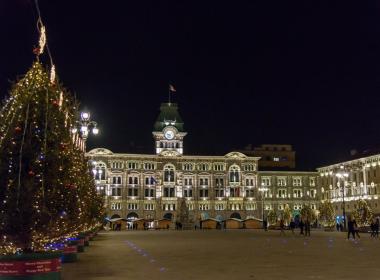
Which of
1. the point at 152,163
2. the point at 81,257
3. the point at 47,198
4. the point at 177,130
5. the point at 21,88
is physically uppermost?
the point at 177,130

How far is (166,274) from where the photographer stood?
1672 cm

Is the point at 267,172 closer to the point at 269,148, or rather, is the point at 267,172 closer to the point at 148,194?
the point at 269,148

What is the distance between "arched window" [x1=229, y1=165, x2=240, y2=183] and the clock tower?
11407mm

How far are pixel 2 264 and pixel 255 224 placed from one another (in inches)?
3059

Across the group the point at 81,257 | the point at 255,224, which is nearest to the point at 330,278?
the point at 81,257

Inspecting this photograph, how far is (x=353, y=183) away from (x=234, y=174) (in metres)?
29.5

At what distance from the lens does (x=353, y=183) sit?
92250 mm

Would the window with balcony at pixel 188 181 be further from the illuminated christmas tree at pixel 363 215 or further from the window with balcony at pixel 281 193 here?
the illuminated christmas tree at pixel 363 215

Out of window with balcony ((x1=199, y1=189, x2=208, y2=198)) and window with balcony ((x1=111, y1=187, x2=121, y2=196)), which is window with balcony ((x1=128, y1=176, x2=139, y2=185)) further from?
window with balcony ((x1=199, y1=189, x2=208, y2=198))

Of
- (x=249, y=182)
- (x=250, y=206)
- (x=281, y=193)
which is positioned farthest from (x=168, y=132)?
(x=281, y=193)

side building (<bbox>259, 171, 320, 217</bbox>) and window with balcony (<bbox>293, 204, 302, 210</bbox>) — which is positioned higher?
side building (<bbox>259, 171, 320, 217</bbox>)

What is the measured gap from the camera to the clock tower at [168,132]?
11419 centimetres

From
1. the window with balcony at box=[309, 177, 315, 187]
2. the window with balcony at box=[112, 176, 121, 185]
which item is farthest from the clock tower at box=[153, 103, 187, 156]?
the window with balcony at box=[309, 177, 315, 187]

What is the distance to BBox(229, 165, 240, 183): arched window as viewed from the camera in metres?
115
